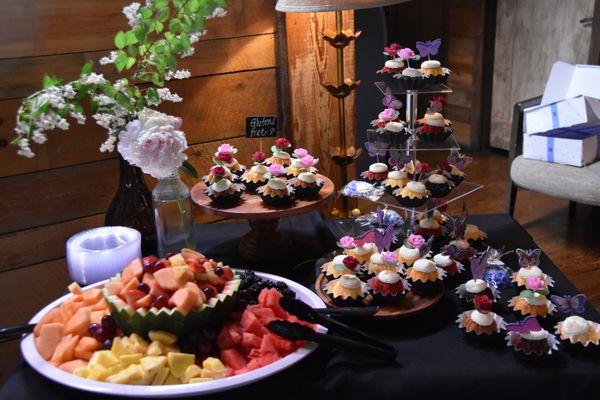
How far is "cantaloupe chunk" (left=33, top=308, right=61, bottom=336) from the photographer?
48.6 inches

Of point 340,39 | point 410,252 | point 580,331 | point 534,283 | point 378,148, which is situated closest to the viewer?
point 580,331

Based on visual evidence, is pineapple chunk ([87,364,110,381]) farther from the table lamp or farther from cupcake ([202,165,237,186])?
the table lamp

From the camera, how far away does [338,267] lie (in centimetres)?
137

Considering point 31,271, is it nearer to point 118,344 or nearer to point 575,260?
point 118,344

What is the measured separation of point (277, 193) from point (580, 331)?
700 millimetres

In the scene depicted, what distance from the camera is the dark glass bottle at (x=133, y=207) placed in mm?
1651

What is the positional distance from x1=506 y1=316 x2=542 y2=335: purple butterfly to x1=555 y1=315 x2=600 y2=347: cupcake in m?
0.06

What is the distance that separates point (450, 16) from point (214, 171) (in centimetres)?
345

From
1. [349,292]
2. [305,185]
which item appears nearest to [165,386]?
[349,292]

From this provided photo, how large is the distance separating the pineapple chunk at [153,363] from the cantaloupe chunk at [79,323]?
→ 16 centimetres

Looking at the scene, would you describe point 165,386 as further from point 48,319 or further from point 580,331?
point 580,331

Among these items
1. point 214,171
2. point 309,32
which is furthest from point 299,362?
point 309,32

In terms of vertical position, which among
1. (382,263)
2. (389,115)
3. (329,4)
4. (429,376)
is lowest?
A: (429,376)

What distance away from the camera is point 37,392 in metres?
1.14
